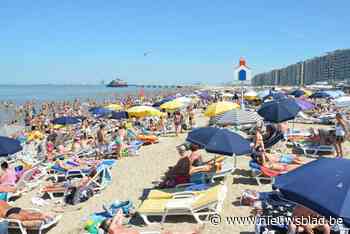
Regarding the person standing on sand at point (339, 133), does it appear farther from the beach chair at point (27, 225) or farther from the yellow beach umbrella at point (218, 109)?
the beach chair at point (27, 225)

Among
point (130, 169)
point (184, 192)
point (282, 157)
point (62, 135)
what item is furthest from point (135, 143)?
point (184, 192)

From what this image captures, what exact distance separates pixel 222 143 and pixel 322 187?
3.44m

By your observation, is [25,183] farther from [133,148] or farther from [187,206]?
[187,206]

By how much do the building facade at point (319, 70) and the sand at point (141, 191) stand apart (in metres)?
103

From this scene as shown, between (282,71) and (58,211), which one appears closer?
(58,211)

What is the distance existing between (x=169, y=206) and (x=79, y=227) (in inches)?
61.1

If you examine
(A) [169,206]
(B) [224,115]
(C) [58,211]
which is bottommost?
(C) [58,211]

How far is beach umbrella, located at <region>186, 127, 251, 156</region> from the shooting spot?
6.87 meters

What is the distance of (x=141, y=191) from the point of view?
7953mm

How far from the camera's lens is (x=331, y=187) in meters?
3.54

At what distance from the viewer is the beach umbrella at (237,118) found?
11434mm

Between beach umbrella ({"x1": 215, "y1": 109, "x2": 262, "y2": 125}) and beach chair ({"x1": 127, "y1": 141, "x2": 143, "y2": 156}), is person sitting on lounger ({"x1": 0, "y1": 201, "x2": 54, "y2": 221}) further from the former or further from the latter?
beach umbrella ({"x1": 215, "y1": 109, "x2": 262, "y2": 125})

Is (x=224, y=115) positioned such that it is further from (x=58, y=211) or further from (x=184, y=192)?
(x=58, y=211)

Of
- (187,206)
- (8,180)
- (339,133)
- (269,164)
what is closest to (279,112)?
(339,133)
